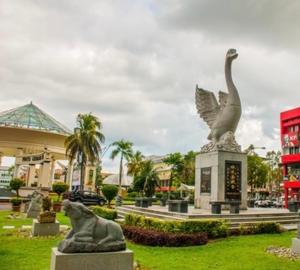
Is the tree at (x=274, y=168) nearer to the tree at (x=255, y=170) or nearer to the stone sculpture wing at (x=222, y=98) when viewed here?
the tree at (x=255, y=170)

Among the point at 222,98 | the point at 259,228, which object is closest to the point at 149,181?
the point at 222,98

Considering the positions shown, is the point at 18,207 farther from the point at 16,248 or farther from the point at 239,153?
the point at 239,153

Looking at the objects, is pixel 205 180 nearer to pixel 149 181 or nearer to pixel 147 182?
pixel 147 182

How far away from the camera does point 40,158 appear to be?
4141 centimetres

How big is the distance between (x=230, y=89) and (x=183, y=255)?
1198 centimetres

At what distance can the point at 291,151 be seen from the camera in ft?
163

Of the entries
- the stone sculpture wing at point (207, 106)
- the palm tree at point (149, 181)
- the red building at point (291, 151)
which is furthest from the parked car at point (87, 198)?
the red building at point (291, 151)

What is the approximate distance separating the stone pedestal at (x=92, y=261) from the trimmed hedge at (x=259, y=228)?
26.3ft

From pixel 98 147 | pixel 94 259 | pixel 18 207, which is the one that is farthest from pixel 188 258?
pixel 98 147

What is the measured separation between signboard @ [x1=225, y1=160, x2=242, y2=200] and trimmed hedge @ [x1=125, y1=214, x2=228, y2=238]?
4890 millimetres

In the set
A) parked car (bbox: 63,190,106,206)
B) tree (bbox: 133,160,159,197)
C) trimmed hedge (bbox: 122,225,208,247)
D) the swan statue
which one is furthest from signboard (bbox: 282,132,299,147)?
trimmed hedge (bbox: 122,225,208,247)

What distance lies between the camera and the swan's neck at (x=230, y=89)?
1831 cm

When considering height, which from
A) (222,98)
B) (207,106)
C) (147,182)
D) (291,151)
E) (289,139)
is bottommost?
(147,182)

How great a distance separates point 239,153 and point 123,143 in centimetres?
3116
